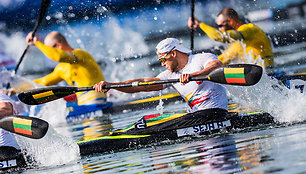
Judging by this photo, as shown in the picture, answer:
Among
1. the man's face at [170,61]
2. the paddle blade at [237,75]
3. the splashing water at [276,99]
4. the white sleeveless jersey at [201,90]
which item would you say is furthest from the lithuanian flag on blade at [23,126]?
the splashing water at [276,99]

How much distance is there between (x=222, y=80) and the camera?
687 cm

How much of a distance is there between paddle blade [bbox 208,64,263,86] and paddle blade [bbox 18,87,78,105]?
2434 mm

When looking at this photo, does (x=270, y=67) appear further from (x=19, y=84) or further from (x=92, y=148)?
(x=19, y=84)

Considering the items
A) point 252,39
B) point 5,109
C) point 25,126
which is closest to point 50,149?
point 25,126

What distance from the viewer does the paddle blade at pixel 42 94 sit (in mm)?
8148

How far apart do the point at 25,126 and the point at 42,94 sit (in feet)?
4.70

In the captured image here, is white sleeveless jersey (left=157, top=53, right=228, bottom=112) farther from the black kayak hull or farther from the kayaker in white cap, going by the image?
the black kayak hull

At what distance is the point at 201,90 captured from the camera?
724 centimetres

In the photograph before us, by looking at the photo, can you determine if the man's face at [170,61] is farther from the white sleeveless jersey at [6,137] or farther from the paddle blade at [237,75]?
the white sleeveless jersey at [6,137]

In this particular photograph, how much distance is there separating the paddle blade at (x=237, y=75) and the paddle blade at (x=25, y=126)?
7.37 ft

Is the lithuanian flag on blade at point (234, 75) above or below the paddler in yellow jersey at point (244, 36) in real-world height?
below

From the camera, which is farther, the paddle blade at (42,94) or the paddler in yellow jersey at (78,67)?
the paddler in yellow jersey at (78,67)

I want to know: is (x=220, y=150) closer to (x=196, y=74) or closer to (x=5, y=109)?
(x=196, y=74)

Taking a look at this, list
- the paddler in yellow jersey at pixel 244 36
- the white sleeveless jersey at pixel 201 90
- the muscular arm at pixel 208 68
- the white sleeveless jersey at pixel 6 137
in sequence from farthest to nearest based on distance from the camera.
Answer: the paddler in yellow jersey at pixel 244 36 → the white sleeveless jersey at pixel 201 90 → the muscular arm at pixel 208 68 → the white sleeveless jersey at pixel 6 137
